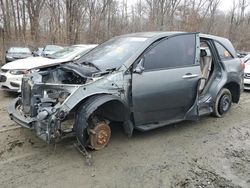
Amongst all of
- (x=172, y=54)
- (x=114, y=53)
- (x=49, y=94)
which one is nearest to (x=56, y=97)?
(x=49, y=94)

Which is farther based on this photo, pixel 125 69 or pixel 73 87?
pixel 125 69

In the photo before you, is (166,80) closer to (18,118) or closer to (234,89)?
(18,118)

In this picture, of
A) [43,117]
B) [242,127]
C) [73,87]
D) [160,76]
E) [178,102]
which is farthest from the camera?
[242,127]

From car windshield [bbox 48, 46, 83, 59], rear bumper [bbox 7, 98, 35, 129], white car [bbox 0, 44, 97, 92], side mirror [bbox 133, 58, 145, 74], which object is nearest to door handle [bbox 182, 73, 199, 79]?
side mirror [bbox 133, 58, 145, 74]

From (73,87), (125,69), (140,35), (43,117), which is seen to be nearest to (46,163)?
(43,117)

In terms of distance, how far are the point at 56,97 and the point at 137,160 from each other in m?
1.50

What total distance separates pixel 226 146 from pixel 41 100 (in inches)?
123

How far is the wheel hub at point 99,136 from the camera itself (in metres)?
3.95

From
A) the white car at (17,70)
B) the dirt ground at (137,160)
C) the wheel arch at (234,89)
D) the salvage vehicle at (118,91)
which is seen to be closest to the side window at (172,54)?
the salvage vehicle at (118,91)

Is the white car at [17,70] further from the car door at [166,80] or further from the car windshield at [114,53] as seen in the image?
the car door at [166,80]

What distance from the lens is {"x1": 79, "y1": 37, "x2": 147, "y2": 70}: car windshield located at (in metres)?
4.34

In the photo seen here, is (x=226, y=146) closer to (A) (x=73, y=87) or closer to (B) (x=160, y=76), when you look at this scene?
Answer: (B) (x=160, y=76)

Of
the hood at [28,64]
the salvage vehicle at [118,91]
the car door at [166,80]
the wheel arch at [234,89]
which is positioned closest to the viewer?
the salvage vehicle at [118,91]

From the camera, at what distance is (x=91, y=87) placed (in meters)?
3.79
